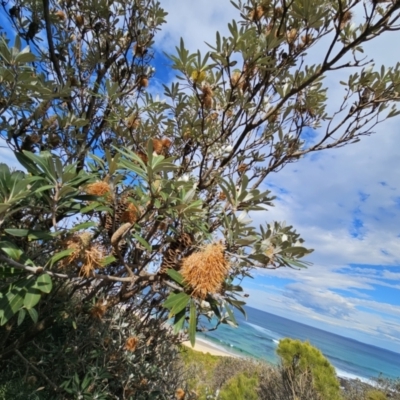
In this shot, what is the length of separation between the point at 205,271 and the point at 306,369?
20.3 ft

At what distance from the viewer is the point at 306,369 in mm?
6297

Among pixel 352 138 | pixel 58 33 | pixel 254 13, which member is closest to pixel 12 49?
pixel 254 13

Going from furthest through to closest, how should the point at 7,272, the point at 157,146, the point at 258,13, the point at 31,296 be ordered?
the point at 258,13, the point at 157,146, the point at 7,272, the point at 31,296

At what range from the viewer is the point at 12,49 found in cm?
148

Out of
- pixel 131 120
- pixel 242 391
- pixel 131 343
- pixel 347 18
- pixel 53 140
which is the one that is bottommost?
pixel 242 391

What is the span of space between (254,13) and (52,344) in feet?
8.22

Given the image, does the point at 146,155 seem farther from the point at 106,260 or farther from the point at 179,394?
the point at 179,394

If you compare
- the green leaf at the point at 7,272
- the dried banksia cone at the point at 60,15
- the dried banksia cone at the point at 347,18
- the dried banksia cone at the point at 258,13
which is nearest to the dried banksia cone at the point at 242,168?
the dried banksia cone at the point at 258,13

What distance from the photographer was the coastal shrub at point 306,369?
20.0ft

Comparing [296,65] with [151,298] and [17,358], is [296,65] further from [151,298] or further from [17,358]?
[17,358]

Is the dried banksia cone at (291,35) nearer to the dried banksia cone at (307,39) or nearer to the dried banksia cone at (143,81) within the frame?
the dried banksia cone at (307,39)

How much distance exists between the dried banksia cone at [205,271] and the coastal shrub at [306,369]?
5.88 meters

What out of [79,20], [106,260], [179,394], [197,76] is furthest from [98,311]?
[79,20]

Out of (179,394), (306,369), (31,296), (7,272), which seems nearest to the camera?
(31,296)
